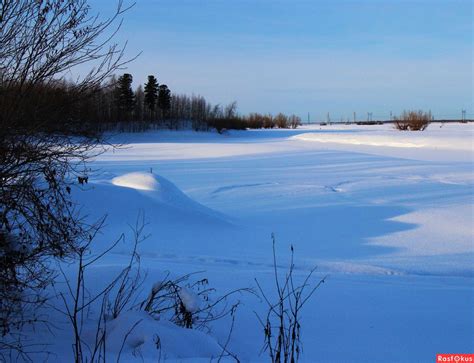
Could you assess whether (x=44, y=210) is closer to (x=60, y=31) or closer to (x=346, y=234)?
(x=60, y=31)

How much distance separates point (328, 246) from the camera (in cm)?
→ 745

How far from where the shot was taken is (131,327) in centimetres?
352

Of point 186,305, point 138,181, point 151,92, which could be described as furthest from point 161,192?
point 151,92

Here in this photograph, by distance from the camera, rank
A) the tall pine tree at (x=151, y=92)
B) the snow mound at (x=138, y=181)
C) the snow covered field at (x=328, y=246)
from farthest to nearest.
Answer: the tall pine tree at (x=151, y=92), the snow mound at (x=138, y=181), the snow covered field at (x=328, y=246)

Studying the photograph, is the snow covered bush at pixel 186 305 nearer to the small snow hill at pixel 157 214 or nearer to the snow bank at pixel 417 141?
the small snow hill at pixel 157 214

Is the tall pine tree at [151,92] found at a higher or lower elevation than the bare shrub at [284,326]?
higher

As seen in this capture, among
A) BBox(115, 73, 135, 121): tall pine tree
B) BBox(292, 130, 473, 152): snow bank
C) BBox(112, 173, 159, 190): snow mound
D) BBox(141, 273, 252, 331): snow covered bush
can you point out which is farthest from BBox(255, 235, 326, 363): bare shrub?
BBox(292, 130, 473, 152): snow bank

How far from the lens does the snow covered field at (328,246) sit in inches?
160

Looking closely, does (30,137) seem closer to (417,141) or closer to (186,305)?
(186,305)

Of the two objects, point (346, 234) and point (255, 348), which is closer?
point (255, 348)

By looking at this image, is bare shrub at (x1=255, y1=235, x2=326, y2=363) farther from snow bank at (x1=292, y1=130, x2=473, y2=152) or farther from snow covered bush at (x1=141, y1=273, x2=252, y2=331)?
snow bank at (x1=292, y1=130, x2=473, y2=152)

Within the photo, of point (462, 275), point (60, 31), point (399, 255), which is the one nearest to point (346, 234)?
point (399, 255)

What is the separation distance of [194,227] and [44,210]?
4.63 metres

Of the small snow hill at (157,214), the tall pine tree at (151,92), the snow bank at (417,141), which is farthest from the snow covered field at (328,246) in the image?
the tall pine tree at (151,92)
